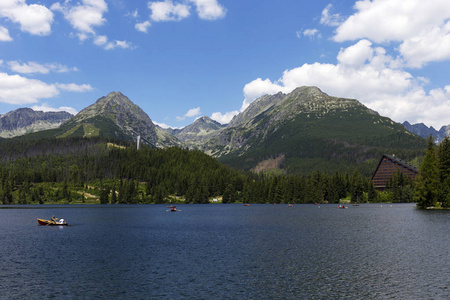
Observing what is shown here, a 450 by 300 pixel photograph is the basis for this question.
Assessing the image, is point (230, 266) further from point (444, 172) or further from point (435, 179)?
point (444, 172)

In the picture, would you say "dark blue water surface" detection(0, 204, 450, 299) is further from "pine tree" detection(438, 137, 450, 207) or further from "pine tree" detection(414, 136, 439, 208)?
"pine tree" detection(438, 137, 450, 207)

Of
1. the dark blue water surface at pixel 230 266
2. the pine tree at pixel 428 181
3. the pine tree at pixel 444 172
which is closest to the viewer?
the dark blue water surface at pixel 230 266

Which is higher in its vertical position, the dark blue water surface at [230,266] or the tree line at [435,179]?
the tree line at [435,179]

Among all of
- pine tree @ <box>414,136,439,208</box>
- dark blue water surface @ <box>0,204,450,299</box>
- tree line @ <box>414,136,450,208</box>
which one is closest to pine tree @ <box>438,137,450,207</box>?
tree line @ <box>414,136,450,208</box>

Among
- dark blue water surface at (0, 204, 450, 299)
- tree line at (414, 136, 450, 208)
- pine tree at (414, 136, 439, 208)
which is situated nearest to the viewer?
dark blue water surface at (0, 204, 450, 299)

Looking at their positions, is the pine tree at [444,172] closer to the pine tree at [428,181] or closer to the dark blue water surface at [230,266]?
the pine tree at [428,181]

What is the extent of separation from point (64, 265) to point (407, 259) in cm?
6134

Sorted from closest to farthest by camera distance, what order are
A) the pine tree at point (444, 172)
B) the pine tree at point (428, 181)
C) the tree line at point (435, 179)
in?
1. the pine tree at point (444, 172)
2. the tree line at point (435, 179)
3. the pine tree at point (428, 181)

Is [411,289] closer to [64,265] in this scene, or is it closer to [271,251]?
[271,251]

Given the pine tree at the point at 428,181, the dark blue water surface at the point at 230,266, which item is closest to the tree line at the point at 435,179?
the pine tree at the point at 428,181

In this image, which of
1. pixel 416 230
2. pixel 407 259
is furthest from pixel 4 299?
pixel 416 230

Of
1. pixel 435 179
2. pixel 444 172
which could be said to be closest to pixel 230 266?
pixel 435 179

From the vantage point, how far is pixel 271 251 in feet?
242

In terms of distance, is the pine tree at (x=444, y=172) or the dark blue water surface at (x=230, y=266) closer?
the dark blue water surface at (x=230, y=266)
